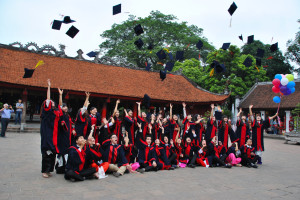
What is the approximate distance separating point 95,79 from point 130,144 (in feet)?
43.9

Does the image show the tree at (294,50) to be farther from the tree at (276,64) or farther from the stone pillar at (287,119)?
the stone pillar at (287,119)

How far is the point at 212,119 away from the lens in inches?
360

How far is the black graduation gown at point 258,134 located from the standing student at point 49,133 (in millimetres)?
6753

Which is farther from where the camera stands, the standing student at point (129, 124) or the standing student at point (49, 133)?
the standing student at point (129, 124)

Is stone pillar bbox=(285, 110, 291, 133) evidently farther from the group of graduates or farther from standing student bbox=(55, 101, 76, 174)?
standing student bbox=(55, 101, 76, 174)

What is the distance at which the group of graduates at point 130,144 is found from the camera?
5906 millimetres

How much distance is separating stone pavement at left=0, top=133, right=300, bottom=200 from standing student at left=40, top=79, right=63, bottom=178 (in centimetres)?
32

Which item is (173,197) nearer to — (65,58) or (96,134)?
(96,134)

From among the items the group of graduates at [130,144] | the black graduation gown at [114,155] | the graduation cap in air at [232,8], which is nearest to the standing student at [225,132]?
the group of graduates at [130,144]

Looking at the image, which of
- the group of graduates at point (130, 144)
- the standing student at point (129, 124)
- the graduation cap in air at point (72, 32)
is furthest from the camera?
the graduation cap in air at point (72, 32)

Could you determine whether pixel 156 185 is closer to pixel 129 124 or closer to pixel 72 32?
pixel 129 124

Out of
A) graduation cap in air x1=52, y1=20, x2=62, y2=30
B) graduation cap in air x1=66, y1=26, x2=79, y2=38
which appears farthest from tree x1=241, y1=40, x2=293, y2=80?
graduation cap in air x1=52, y1=20, x2=62, y2=30

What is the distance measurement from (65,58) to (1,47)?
454cm

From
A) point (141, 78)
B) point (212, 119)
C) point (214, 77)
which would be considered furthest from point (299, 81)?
point (212, 119)
